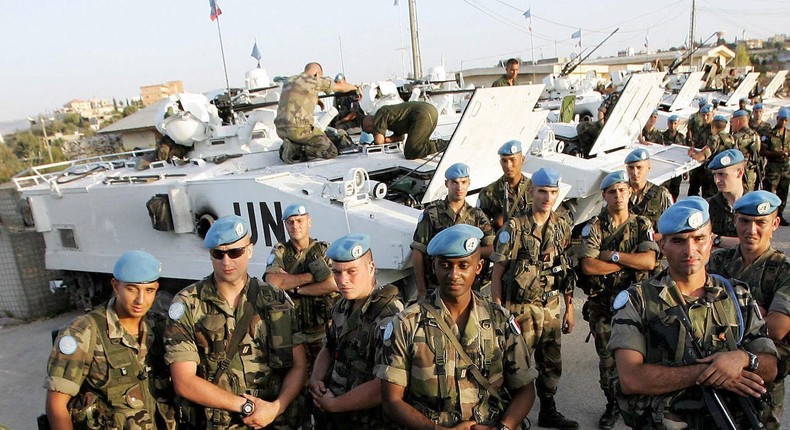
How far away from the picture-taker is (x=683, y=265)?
2.13 meters

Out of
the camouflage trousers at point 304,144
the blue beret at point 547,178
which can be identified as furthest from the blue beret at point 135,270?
the camouflage trousers at point 304,144

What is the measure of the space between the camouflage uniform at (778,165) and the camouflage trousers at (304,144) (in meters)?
5.77

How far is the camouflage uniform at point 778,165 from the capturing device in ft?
25.7

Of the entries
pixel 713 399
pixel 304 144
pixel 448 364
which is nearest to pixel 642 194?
pixel 713 399

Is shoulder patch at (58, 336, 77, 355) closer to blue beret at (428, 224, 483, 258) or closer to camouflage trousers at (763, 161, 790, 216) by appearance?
blue beret at (428, 224, 483, 258)

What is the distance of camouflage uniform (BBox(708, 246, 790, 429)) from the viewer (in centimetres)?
237

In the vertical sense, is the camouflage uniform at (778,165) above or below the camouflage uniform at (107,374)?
below

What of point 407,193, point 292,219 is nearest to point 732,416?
point 292,219

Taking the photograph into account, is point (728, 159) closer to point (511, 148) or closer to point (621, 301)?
point (511, 148)

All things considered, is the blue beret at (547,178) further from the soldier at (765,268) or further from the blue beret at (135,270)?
the blue beret at (135,270)

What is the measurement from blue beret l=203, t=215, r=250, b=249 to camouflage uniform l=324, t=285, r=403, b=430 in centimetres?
56

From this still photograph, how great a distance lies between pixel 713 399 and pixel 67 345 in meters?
2.42

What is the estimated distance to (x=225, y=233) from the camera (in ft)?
8.75

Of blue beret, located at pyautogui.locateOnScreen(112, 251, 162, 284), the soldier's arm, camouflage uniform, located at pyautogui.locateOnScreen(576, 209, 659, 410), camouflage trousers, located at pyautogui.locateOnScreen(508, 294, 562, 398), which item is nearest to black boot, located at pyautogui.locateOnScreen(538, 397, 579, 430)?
camouflage trousers, located at pyautogui.locateOnScreen(508, 294, 562, 398)
